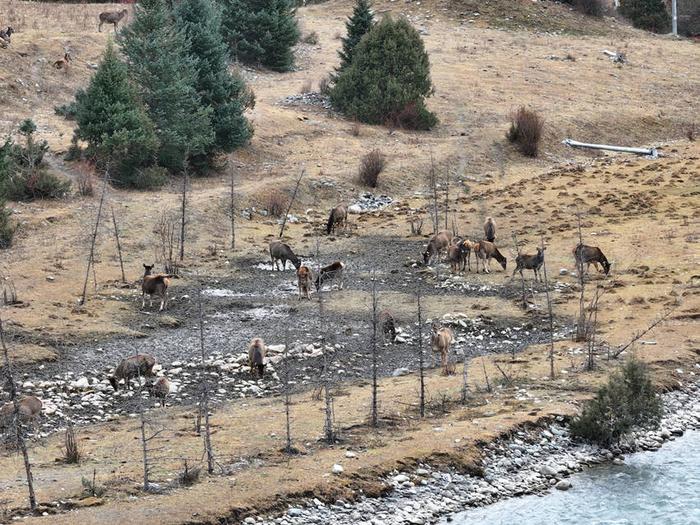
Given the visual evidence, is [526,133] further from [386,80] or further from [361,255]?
[361,255]

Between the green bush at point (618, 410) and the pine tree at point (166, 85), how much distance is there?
23819mm

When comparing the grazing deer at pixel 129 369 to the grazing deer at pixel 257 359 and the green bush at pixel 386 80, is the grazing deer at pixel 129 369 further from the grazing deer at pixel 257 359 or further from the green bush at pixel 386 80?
the green bush at pixel 386 80

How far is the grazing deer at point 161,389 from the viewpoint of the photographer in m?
21.6

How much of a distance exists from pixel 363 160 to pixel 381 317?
59.0 ft

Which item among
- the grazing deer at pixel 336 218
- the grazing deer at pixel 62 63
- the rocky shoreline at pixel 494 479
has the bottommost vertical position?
the rocky shoreline at pixel 494 479

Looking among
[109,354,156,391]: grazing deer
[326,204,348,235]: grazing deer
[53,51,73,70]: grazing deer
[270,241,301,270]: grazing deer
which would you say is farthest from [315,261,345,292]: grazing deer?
[53,51,73,70]: grazing deer

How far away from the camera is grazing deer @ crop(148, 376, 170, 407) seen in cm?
2159

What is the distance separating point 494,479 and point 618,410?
271cm

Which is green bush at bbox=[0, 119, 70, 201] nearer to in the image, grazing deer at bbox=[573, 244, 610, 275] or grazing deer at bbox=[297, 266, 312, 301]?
grazing deer at bbox=[297, 266, 312, 301]

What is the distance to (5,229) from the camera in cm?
3231

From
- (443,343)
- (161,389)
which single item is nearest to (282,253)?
(443,343)

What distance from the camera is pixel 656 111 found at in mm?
58062

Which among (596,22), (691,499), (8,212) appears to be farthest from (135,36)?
(596,22)

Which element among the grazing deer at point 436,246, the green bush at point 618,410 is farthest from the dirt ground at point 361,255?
the green bush at point 618,410
